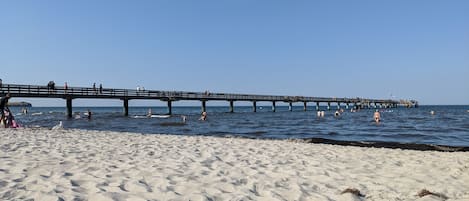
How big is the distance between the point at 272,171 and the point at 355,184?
1.52 metres

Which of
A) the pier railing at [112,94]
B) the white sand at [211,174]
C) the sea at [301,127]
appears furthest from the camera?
the pier railing at [112,94]

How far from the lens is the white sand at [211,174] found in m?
5.19

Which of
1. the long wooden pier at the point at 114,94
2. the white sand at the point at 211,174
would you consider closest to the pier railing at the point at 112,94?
the long wooden pier at the point at 114,94

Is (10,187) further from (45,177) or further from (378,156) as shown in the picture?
(378,156)

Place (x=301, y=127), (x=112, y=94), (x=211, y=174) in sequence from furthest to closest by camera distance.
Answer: (x=112, y=94) < (x=301, y=127) < (x=211, y=174)

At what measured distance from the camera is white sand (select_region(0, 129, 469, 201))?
17.0 ft

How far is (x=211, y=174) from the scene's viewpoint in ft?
21.6

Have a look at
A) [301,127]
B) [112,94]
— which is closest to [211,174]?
[301,127]

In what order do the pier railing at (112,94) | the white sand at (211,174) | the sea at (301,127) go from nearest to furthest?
the white sand at (211,174)
the sea at (301,127)
the pier railing at (112,94)

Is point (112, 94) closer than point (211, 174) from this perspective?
No

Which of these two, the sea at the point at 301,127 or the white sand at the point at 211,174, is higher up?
the white sand at the point at 211,174

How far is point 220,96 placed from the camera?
2238 inches

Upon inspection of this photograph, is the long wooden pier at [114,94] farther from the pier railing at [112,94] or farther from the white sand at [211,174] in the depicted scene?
the white sand at [211,174]

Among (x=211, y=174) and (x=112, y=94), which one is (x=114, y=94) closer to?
(x=112, y=94)
